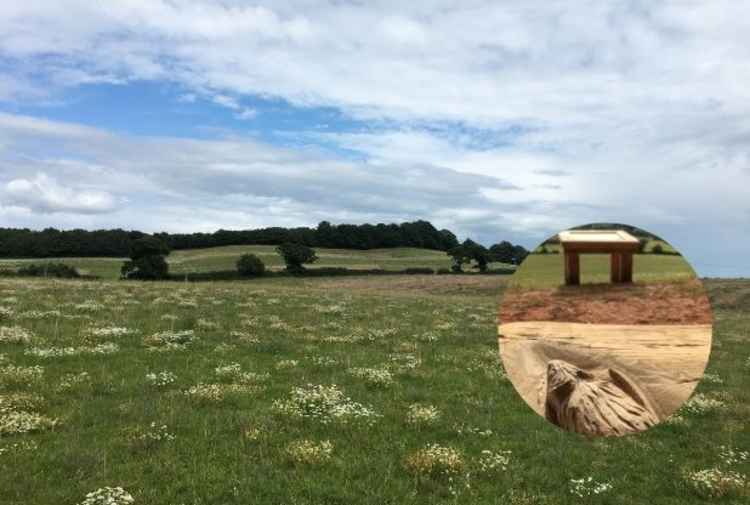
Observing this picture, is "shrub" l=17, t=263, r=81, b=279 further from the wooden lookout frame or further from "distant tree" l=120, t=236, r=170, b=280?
the wooden lookout frame

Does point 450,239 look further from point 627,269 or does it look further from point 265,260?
point 265,260

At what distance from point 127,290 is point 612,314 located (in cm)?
4214

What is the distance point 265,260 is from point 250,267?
1099 inches

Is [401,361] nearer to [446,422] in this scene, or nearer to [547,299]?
[446,422]

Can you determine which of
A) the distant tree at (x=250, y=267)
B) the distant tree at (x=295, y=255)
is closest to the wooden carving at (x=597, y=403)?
the distant tree at (x=250, y=267)

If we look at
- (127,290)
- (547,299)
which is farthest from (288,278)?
(547,299)

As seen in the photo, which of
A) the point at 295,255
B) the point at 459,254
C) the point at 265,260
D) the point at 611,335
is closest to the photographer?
the point at 611,335

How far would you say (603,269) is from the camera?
13.0 feet

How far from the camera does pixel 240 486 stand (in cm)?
1033

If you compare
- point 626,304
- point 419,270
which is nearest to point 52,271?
point 419,270

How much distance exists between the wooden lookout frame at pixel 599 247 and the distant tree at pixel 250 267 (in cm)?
10346

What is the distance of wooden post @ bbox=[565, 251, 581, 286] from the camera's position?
3.92 meters

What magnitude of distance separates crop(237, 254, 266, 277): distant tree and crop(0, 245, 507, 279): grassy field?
865 cm

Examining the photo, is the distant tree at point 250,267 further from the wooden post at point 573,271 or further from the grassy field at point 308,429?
the wooden post at point 573,271
